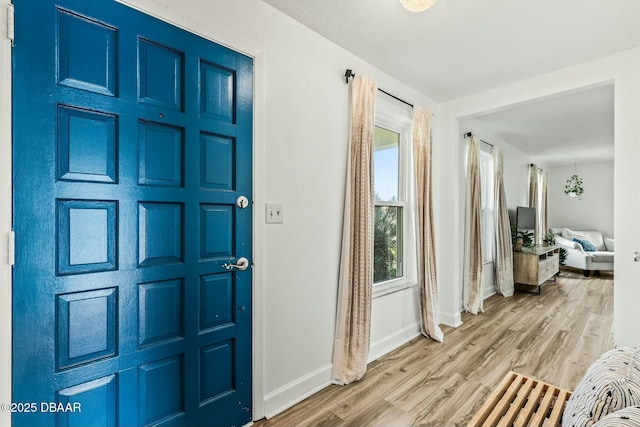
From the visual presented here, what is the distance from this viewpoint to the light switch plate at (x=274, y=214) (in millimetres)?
1872

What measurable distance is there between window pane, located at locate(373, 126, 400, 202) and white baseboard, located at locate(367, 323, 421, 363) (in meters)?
1.27

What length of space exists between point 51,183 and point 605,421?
1882mm

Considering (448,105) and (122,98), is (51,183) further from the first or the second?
(448,105)

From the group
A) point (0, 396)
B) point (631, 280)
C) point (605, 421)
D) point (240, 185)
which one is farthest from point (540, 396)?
point (0, 396)

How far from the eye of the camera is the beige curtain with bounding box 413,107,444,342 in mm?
3035

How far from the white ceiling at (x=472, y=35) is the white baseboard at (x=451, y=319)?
2429mm

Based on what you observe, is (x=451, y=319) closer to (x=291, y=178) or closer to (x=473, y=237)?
(x=473, y=237)

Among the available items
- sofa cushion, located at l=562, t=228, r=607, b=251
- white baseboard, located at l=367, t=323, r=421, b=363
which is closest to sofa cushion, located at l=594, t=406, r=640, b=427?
white baseboard, located at l=367, t=323, r=421, b=363

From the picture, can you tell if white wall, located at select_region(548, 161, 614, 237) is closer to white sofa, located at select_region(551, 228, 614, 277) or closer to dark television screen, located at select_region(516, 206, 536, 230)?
white sofa, located at select_region(551, 228, 614, 277)

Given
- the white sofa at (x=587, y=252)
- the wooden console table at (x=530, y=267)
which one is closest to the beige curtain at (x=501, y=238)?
the wooden console table at (x=530, y=267)

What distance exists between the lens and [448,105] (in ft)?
11.4

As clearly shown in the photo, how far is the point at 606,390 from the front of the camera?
0.87 metres

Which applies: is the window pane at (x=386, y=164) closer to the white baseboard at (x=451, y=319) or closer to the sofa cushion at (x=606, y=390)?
the white baseboard at (x=451, y=319)

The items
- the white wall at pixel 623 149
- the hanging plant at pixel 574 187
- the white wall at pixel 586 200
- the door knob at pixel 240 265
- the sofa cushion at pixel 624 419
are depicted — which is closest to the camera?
the sofa cushion at pixel 624 419
